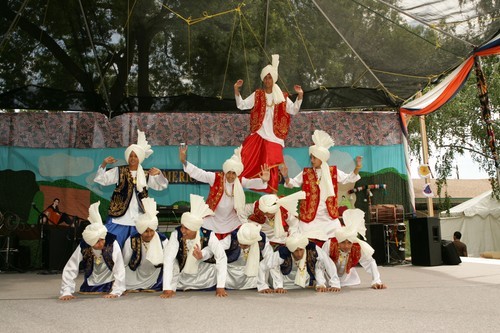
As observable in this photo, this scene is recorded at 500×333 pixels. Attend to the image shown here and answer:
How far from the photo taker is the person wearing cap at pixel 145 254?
14.7ft

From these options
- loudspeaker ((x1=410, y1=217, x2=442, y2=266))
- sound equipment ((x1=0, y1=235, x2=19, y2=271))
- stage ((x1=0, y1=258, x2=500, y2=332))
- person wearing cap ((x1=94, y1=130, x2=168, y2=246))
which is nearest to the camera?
stage ((x1=0, y1=258, x2=500, y2=332))

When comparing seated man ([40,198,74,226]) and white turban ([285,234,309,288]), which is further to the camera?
seated man ([40,198,74,226])

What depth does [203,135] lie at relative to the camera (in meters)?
8.77

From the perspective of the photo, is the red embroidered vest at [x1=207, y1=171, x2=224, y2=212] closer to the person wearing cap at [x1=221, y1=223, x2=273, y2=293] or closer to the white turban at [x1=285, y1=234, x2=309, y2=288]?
the person wearing cap at [x1=221, y1=223, x2=273, y2=293]

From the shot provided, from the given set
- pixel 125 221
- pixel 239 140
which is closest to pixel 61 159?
pixel 239 140

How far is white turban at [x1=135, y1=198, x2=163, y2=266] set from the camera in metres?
4.47

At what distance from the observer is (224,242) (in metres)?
4.74

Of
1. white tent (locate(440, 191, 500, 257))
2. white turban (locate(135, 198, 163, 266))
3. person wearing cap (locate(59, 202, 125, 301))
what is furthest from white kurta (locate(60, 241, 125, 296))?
white tent (locate(440, 191, 500, 257))

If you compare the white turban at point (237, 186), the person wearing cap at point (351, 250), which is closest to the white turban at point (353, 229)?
the person wearing cap at point (351, 250)

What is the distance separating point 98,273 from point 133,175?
0.96 meters

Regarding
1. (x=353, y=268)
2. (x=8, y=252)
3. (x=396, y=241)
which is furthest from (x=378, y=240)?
(x=8, y=252)

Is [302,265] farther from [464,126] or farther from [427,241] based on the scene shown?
[464,126]

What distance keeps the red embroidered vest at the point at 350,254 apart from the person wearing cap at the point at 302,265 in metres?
0.09

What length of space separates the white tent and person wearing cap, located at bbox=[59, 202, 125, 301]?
1027 cm
